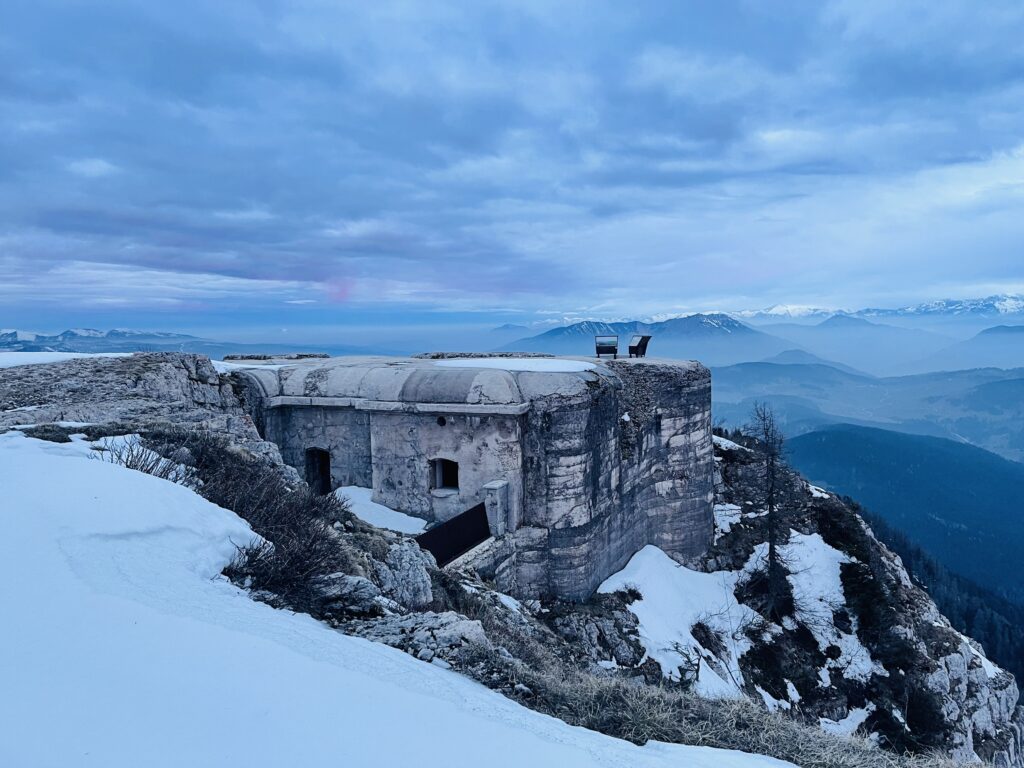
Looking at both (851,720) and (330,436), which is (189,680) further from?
(851,720)

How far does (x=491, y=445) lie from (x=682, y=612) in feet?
25.2

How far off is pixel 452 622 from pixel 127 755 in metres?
2.80

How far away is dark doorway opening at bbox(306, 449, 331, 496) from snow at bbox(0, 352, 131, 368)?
463cm

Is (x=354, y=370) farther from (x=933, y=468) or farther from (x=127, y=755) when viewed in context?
(x=933, y=468)

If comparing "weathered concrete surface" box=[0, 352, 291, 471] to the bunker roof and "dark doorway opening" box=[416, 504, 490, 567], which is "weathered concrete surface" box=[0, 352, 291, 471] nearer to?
the bunker roof

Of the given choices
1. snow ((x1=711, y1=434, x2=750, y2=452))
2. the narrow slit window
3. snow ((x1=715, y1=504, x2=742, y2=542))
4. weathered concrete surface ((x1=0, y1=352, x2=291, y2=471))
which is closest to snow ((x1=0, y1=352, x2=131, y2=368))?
weathered concrete surface ((x1=0, y1=352, x2=291, y2=471))

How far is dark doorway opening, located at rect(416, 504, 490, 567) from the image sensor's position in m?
11.1

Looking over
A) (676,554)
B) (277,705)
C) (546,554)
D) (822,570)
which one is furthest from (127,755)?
(822,570)

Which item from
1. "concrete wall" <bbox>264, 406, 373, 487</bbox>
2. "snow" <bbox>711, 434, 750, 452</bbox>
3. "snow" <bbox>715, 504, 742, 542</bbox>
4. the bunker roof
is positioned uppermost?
the bunker roof

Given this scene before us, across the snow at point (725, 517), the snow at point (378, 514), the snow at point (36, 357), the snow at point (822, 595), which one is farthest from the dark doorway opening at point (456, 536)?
the snow at point (822, 595)

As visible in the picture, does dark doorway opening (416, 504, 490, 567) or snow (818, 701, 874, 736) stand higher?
dark doorway opening (416, 504, 490, 567)

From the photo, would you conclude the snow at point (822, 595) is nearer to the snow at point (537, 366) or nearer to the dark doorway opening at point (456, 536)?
the snow at point (537, 366)

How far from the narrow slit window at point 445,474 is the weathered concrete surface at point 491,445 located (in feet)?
0.54

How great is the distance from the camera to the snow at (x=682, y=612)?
14.0 m
